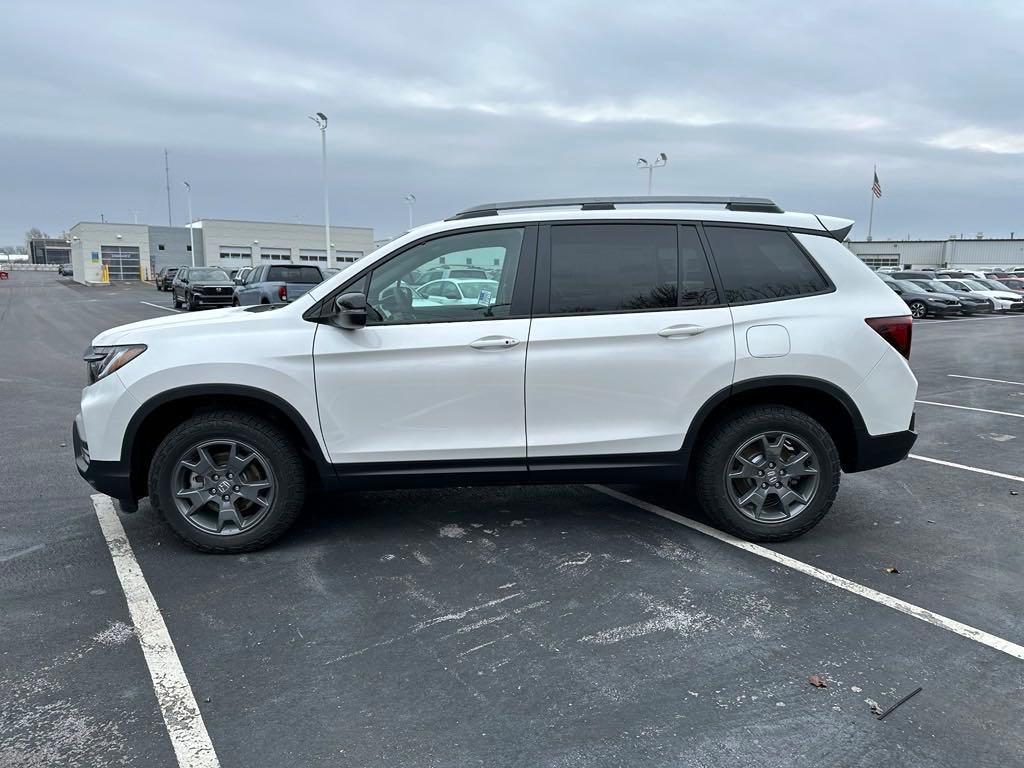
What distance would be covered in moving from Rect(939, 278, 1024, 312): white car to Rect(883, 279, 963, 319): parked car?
9.84 feet

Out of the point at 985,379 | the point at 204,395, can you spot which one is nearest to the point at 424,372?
the point at 204,395

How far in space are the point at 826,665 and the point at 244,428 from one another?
320cm

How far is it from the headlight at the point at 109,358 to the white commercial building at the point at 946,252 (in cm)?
8219

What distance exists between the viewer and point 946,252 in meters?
79.3

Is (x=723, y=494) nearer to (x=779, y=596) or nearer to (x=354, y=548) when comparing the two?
(x=779, y=596)

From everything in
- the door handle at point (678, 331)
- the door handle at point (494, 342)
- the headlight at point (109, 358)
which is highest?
the door handle at point (678, 331)

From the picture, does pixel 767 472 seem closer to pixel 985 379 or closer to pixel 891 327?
pixel 891 327

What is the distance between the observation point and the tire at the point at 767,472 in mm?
4344

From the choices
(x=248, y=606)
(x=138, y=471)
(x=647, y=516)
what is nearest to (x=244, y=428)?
(x=138, y=471)

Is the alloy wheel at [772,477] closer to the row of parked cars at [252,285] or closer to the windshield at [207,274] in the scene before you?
the row of parked cars at [252,285]

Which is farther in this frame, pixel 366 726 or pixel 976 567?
pixel 976 567

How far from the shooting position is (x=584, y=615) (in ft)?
11.7

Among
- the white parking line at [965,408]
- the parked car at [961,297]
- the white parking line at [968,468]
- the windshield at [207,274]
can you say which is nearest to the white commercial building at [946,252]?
the parked car at [961,297]

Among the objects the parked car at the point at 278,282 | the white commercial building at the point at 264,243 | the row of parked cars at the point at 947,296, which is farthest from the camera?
the white commercial building at the point at 264,243
